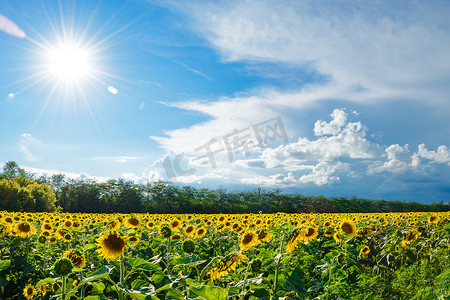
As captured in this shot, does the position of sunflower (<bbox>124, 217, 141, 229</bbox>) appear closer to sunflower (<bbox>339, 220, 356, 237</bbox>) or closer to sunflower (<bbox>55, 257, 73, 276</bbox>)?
sunflower (<bbox>55, 257, 73, 276</bbox>)

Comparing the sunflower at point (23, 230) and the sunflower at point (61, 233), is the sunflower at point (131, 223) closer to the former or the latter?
the sunflower at point (61, 233)

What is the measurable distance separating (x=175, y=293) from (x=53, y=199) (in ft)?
130

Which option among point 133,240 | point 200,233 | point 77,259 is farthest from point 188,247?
point 200,233

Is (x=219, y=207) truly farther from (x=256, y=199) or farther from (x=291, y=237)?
(x=291, y=237)

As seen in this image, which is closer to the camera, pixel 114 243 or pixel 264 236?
pixel 114 243

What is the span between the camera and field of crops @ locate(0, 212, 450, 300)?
101 inches

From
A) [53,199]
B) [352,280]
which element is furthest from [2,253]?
[53,199]

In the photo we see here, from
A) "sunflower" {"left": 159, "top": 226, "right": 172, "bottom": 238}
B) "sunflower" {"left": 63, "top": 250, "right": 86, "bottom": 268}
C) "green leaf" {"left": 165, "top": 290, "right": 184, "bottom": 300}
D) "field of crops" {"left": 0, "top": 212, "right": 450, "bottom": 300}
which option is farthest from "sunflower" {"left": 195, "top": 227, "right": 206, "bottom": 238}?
"green leaf" {"left": 165, "top": 290, "right": 184, "bottom": 300}

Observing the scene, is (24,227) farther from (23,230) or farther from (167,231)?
(167,231)

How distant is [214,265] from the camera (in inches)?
118

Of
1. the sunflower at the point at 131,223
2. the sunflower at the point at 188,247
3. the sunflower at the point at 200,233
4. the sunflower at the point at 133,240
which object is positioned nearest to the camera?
the sunflower at the point at 188,247

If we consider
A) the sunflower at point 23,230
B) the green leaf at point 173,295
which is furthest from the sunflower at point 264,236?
the sunflower at point 23,230

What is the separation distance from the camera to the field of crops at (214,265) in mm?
2574

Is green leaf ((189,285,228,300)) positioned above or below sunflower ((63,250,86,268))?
above
